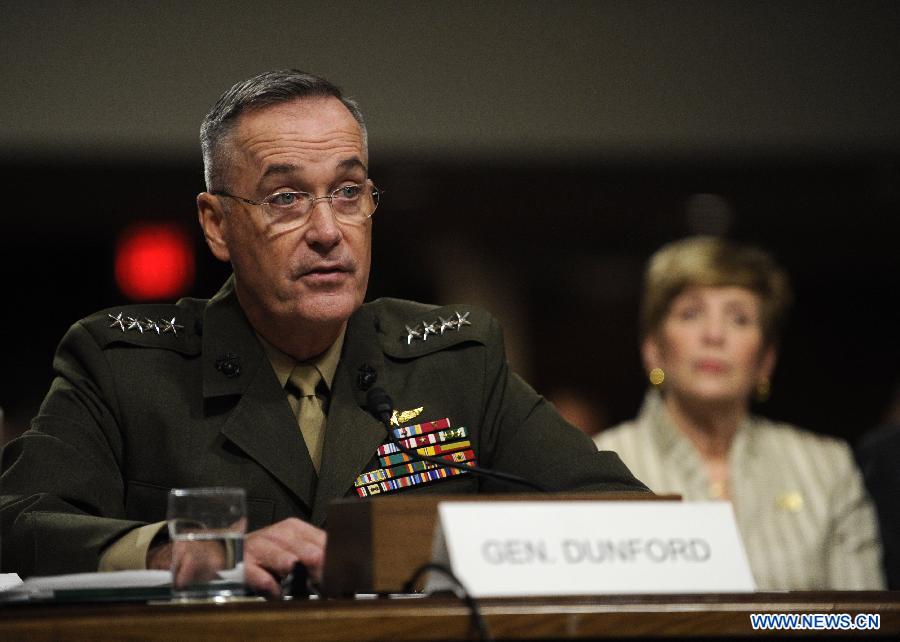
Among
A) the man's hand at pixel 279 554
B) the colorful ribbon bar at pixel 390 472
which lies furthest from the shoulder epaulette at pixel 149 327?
the man's hand at pixel 279 554

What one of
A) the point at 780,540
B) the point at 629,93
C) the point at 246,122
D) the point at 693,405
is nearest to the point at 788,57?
the point at 629,93

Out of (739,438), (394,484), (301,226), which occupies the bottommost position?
(394,484)

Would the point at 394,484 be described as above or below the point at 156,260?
below

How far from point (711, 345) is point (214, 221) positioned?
80.2 inches

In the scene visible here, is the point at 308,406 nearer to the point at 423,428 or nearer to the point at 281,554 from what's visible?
the point at 423,428

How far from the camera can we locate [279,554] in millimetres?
1399

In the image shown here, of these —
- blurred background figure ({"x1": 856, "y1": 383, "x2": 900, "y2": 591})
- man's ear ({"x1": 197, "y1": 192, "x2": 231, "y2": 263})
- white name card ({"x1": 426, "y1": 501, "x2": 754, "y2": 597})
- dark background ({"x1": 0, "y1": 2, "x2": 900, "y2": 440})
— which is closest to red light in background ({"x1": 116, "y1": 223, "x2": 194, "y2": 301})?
dark background ({"x1": 0, "y1": 2, "x2": 900, "y2": 440})

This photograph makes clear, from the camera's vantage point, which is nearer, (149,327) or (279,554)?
(279,554)

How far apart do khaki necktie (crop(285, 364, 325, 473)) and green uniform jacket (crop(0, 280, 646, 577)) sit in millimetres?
40

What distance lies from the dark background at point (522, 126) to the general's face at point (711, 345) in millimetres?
1197

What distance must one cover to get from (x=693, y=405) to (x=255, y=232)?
2.03m

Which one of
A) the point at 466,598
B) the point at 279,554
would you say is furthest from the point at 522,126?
the point at 466,598

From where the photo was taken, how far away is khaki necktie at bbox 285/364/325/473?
6.38 ft

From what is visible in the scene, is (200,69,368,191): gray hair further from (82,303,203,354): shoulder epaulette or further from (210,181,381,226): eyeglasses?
(82,303,203,354): shoulder epaulette
